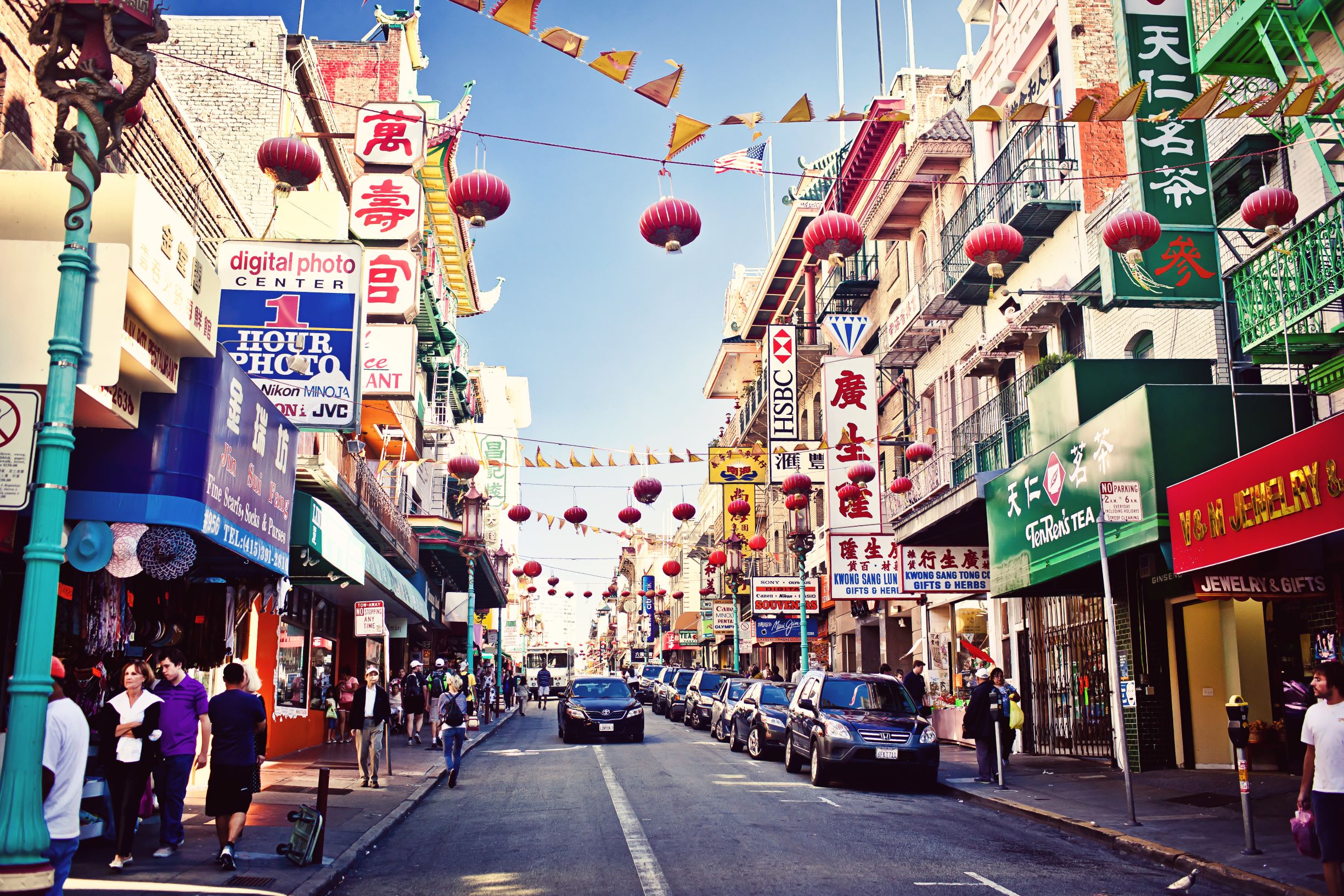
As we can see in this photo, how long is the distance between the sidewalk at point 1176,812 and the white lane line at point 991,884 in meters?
1.90

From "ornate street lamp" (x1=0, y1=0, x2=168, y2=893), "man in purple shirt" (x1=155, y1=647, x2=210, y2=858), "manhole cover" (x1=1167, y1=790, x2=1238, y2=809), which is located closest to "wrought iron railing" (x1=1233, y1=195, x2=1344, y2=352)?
"manhole cover" (x1=1167, y1=790, x2=1238, y2=809)

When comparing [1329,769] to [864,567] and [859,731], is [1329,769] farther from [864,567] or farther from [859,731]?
[864,567]

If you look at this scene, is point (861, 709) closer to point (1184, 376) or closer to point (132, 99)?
point (1184, 376)

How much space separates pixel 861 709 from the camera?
1805 cm

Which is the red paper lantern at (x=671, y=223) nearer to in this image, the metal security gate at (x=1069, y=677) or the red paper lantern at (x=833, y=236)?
the red paper lantern at (x=833, y=236)

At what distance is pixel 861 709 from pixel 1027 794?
3.15 metres

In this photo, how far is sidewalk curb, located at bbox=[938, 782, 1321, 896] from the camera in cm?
879

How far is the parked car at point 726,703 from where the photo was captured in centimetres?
2753

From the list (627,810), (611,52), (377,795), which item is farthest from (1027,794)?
(611,52)

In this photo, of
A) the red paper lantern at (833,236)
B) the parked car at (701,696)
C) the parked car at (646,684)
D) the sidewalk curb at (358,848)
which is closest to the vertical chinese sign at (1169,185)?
the red paper lantern at (833,236)

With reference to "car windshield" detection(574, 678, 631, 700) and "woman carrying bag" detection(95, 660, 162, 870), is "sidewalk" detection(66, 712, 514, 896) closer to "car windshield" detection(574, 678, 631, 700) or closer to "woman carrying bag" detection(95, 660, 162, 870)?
"woman carrying bag" detection(95, 660, 162, 870)

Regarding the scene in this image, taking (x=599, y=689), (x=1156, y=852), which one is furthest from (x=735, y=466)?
(x=1156, y=852)

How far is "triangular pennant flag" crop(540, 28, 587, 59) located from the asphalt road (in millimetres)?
6647

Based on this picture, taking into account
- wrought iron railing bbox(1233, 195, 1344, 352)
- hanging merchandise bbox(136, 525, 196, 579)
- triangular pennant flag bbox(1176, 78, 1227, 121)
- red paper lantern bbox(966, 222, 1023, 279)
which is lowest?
hanging merchandise bbox(136, 525, 196, 579)
